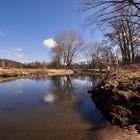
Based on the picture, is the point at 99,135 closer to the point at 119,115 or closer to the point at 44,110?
the point at 119,115

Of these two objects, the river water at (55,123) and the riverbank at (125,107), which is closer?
the river water at (55,123)

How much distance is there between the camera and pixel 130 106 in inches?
344

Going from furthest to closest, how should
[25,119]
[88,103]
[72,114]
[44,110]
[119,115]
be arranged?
[88,103] < [44,110] < [72,114] < [25,119] < [119,115]

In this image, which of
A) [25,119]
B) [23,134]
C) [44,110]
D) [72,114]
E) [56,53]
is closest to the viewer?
[23,134]

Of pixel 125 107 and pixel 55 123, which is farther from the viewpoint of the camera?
pixel 125 107

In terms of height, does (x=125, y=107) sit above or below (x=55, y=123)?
above

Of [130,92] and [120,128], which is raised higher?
[130,92]

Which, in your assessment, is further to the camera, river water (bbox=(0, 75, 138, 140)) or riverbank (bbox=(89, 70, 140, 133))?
riverbank (bbox=(89, 70, 140, 133))

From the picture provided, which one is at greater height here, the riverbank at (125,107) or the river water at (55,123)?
the riverbank at (125,107)

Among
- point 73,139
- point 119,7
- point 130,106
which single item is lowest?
point 73,139

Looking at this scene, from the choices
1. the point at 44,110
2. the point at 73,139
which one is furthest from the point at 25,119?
the point at 73,139

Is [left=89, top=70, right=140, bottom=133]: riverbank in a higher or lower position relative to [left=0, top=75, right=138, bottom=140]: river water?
higher

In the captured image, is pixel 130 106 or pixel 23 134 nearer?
pixel 23 134

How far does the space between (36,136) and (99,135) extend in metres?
1.94
